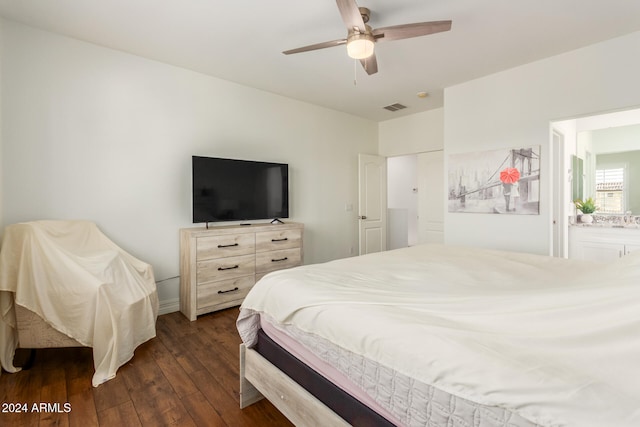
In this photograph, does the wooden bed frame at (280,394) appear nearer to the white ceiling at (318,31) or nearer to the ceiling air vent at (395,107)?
the white ceiling at (318,31)

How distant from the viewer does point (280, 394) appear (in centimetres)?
144

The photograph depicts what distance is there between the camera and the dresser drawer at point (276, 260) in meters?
3.39

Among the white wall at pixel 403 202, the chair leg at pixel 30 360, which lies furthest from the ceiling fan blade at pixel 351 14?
the white wall at pixel 403 202

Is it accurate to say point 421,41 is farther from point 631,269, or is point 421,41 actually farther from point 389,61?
point 631,269

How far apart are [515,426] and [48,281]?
2.65 m

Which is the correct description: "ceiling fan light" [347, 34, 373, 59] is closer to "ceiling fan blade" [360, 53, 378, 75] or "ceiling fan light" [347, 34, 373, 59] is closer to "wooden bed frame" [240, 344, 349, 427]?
"ceiling fan blade" [360, 53, 378, 75]

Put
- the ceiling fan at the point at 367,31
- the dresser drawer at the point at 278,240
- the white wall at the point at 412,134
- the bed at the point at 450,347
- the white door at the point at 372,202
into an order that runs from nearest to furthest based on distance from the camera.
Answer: the bed at the point at 450,347, the ceiling fan at the point at 367,31, the dresser drawer at the point at 278,240, the white wall at the point at 412,134, the white door at the point at 372,202

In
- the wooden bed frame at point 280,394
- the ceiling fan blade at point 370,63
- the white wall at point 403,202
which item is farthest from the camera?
the white wall at point 403,202

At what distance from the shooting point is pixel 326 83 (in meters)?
3.61

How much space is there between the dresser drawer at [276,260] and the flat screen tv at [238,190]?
0.49m

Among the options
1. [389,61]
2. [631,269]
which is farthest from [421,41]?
[631,269]

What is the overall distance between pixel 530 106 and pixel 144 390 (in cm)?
430

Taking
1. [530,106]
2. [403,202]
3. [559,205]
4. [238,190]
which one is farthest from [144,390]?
[403,202]

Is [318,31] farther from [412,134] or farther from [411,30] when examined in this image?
[412,134]
